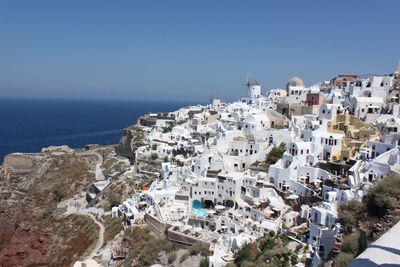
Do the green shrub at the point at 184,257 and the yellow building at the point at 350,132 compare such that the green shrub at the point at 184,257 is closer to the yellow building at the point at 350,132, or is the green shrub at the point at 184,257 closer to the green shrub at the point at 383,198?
the green shrub at the point at 383,198

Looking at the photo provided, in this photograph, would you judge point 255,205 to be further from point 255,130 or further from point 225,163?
point 255,130

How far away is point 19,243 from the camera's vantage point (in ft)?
109

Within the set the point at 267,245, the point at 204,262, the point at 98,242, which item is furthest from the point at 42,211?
the point at 267,245

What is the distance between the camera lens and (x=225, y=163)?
29.5 m

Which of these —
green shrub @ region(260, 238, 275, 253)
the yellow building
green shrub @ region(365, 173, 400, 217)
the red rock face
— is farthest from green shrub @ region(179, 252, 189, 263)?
the red rock face

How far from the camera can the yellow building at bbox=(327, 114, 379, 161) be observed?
1027 inches

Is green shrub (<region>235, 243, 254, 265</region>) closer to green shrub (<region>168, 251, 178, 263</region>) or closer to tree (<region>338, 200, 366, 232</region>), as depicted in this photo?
green shrub (<region>168, 251, 178, 263</region>)

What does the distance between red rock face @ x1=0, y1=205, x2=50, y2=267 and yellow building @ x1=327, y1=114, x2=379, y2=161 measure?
94.6 feet

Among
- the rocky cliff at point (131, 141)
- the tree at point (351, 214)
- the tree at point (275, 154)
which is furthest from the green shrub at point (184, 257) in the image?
the rocky cliff at point (131, 141)

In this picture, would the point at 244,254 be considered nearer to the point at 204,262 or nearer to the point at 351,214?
the point at 204,262

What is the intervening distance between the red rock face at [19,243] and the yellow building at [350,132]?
94.6ft

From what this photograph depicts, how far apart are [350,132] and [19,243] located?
33600 mm

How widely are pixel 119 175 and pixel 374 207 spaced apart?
32753mm

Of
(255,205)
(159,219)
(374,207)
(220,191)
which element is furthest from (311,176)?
(159,219)
